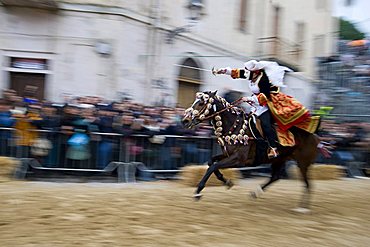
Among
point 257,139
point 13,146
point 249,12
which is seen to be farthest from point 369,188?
point 249,12

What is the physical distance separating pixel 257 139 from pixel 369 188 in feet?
18.5

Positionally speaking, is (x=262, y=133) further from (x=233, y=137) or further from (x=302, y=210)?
(x=302, y=210)

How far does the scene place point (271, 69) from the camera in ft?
30.9

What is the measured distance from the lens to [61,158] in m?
12.0

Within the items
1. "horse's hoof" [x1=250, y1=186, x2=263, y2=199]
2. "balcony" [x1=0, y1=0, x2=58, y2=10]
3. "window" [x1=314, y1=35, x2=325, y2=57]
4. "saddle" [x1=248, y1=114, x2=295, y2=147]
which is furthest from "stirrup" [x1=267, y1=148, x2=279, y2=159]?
"window" [x1=314, y1=35, x2=325, y2=57]

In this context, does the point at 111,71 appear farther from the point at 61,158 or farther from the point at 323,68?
the point at 323,68

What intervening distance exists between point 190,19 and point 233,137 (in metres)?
9.57

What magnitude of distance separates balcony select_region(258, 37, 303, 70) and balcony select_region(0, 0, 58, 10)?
34.0ft

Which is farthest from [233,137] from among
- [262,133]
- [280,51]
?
[280,51]

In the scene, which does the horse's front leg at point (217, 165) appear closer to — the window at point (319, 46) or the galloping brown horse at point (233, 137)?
the galloping brown horse at point (233, 137)

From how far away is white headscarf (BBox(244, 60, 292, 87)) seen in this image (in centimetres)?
934

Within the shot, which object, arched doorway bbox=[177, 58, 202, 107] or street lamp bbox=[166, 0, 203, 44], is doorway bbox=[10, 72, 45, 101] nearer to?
street lamp bbox=[166, 0, 203, 44]

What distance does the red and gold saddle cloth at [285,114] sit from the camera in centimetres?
944

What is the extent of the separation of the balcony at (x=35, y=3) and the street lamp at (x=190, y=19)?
407 cm
